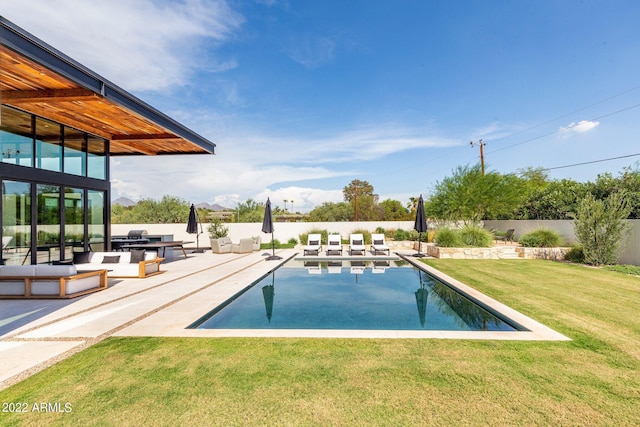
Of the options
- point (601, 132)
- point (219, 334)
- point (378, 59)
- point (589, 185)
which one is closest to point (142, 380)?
point (219, 334)

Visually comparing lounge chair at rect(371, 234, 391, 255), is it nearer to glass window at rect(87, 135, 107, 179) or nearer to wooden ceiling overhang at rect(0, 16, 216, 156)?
wooden ceiling overhang at rect(0, 16, 216, 156)

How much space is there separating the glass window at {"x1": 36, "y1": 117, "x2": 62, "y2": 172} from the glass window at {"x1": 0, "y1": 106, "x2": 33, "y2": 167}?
0.73ft

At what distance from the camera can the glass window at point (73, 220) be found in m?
9.12

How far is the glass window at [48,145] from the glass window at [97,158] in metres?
1.20

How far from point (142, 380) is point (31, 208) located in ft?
25.1

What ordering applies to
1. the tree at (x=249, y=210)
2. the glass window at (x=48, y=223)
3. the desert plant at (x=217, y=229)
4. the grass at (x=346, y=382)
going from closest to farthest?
the grass at (x=346, y=382) < the glass window at (x=48, y=223) < the desert plant at (x=217, y=229) < the tree at (x=249, y=210)

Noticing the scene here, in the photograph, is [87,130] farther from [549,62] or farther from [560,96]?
[560,96]

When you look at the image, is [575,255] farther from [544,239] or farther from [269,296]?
[269,296]

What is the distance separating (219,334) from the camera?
423 cm

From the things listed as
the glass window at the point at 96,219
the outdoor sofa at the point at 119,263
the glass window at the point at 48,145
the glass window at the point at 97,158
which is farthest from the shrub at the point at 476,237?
the glass window at the point at 48,145

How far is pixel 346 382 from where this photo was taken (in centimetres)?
296

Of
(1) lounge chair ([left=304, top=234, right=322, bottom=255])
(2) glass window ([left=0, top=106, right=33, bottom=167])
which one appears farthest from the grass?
(1) lounge chair ([left=304, top=234, right=322, bottom=255])

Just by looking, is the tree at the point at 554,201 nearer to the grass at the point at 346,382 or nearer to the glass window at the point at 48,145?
the grass at the point at 346,382

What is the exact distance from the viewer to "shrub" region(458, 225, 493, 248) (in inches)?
516
